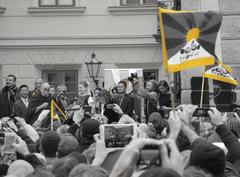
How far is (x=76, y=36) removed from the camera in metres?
19.5

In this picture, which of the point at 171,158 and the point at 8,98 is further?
the point at 8,98

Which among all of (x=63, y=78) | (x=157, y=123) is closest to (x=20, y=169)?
(x=157, y=123)

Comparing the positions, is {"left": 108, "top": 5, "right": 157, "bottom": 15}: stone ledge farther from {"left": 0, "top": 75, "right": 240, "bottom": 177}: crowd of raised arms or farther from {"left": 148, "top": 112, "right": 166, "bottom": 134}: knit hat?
{"left": 148, "top": 112, "right": 166, "bottom": 134}: knit hat

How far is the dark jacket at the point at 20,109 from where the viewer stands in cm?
1096

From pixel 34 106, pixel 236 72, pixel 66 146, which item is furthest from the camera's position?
pixel 236 72

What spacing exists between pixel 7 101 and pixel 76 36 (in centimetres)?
787

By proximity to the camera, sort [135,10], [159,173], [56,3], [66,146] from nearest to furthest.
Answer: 1. [159,173]
2. [66,146]
3. [135,10]
4. [56,3]

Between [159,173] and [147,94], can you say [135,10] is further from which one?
[159,173]

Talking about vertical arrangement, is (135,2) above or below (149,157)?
above

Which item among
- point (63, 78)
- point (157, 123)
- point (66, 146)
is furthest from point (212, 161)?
point (63, 78)

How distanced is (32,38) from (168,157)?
16.7 meters

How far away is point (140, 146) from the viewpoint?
10.6ft

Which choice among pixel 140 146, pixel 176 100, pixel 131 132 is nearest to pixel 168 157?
pixel 140 146

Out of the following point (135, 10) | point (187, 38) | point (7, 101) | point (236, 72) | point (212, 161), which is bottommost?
point (212, 161)
